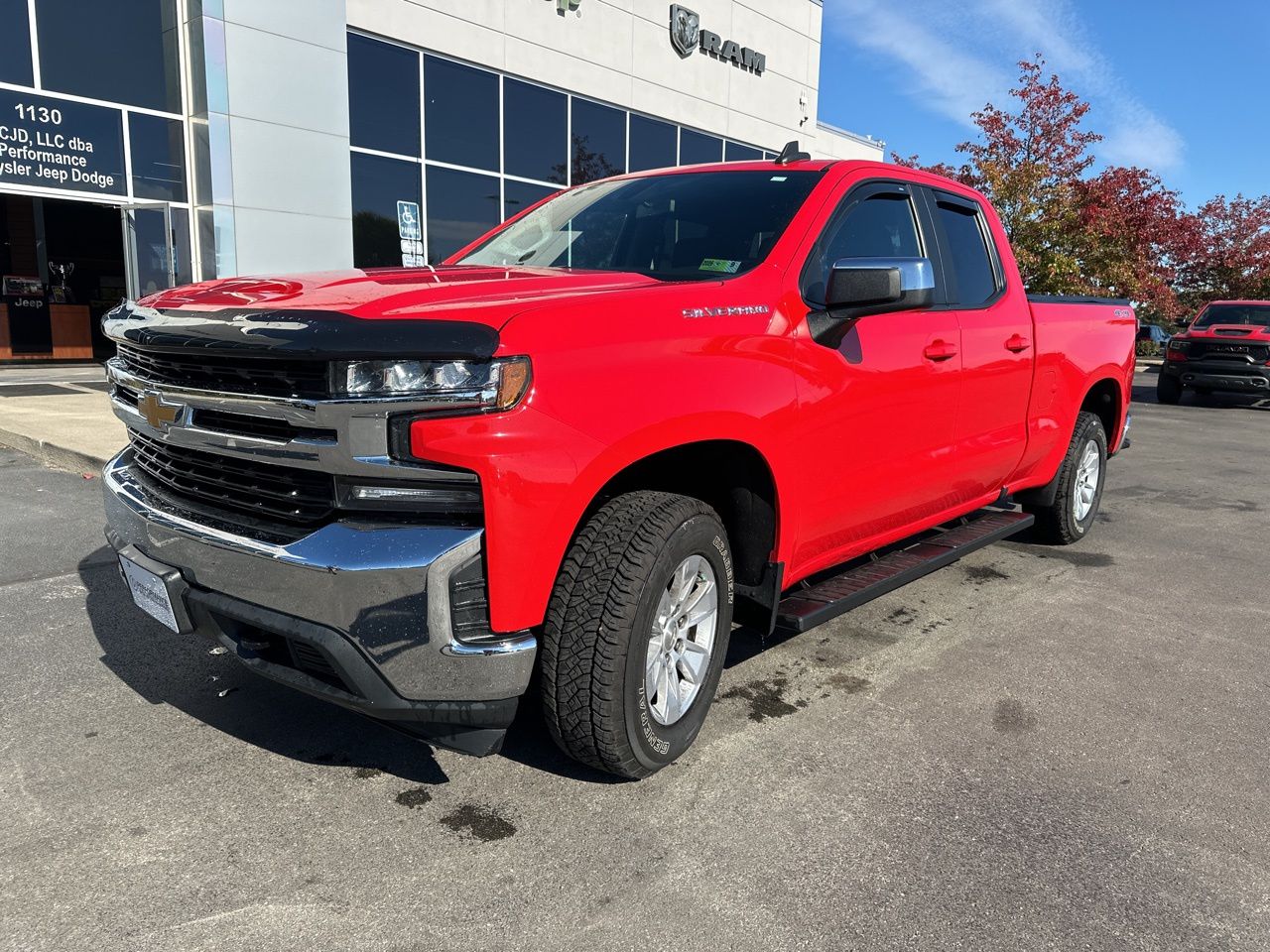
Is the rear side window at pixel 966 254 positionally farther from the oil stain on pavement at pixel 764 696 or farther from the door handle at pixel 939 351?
the oil stain on pavement at pixel 764 696

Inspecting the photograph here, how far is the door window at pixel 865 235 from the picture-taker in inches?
133

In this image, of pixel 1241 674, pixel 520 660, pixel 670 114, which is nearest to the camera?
pixel 520 660

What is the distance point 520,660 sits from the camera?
2383 mm

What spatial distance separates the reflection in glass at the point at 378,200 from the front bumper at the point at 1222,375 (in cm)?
1344

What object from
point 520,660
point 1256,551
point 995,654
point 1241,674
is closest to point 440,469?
point 520,660

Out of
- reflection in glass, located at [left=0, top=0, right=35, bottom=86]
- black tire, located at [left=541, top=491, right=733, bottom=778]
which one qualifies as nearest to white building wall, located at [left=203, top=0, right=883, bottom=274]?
reflection in glass, located at [left=0, top=0, right=35, bottom=86]

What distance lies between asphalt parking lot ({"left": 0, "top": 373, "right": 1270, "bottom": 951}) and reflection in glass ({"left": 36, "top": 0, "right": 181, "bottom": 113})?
391 inches

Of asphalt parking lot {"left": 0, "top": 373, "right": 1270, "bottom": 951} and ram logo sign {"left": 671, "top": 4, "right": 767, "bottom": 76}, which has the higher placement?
ram logo sign {"left": 671, "top": 4, "right": 767, "bottom": 76}

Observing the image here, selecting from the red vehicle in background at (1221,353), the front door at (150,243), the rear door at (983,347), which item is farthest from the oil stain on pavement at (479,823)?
the red vehicle in background at (1221,353)

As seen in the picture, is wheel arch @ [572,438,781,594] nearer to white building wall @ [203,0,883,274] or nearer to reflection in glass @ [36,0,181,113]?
white building wall @ [203,0,883,274]

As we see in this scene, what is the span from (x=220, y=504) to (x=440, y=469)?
0.79m

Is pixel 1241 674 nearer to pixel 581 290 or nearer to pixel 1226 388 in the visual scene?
pixel 581 290

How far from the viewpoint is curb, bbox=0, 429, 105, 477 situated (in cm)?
720

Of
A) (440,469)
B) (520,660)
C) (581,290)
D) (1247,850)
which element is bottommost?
(1247,850)
